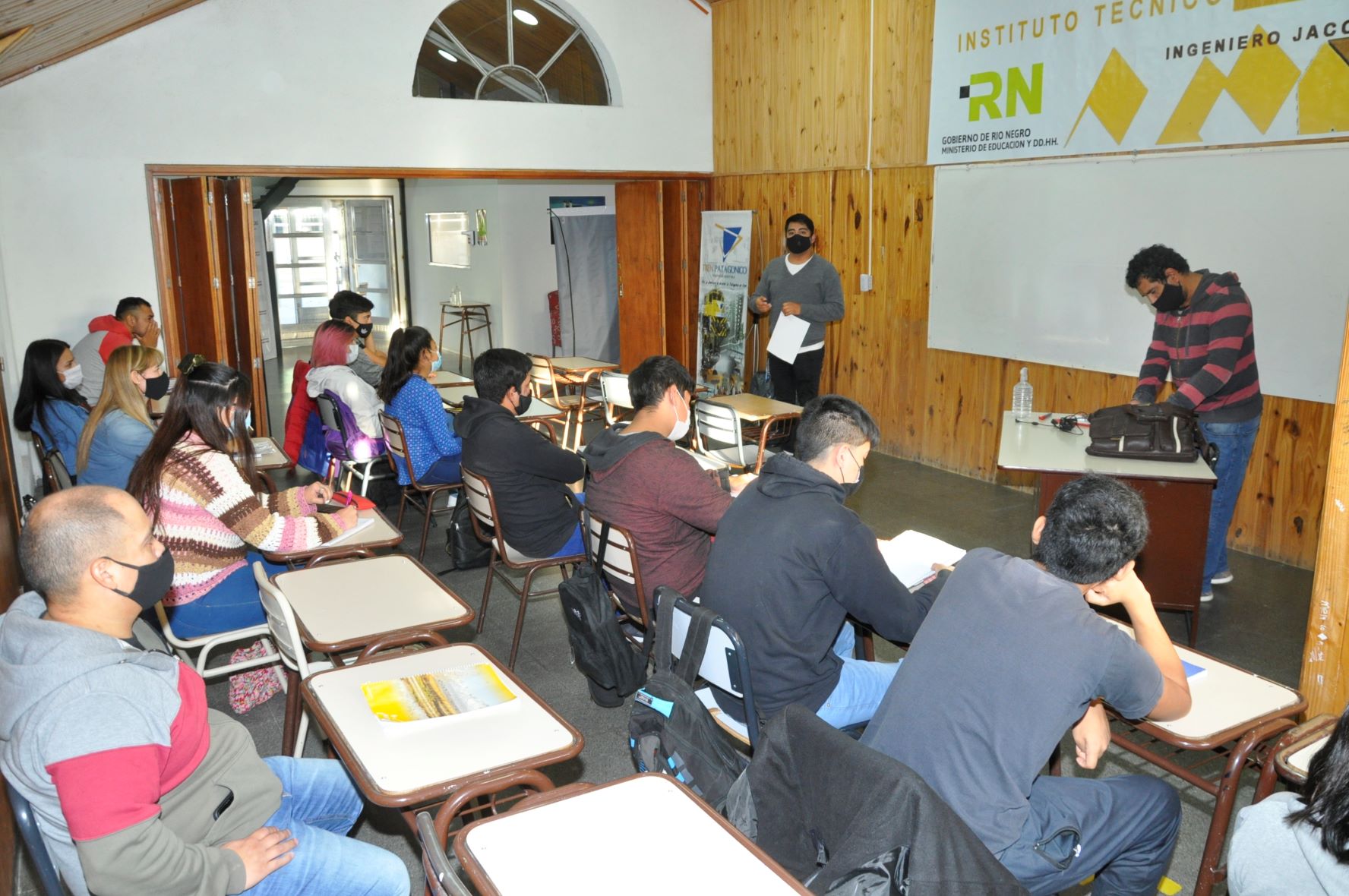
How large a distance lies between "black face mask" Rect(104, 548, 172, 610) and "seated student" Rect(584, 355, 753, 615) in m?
1.54

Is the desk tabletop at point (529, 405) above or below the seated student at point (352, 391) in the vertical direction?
below

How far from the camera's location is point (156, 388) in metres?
4.93

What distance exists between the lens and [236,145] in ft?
21.9

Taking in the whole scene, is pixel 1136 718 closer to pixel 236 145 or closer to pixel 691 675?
pixel 691 675

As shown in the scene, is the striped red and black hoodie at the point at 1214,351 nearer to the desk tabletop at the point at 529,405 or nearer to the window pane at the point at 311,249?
the desk tabletop at the point at 529,405

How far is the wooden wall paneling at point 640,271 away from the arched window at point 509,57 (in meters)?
1.10

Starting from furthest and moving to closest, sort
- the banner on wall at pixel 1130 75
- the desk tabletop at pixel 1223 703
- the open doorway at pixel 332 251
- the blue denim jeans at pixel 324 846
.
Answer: the open doorway at pixel 332 251 → the banner on wall at pixel 1130 75 → the desk tabletop at pixel 1223 703 → the blue denim jeans at pixel 324 846

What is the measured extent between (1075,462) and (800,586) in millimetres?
2071

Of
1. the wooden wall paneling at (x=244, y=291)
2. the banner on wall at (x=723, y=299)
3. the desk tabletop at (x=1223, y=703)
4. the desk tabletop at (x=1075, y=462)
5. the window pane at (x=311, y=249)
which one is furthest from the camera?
the window pane at (x=311, y=249)

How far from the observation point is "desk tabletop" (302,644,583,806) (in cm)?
182

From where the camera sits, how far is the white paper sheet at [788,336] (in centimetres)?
669

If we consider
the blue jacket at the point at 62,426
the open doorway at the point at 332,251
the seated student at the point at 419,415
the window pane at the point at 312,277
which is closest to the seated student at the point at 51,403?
the blue jacket at the point at 62,426

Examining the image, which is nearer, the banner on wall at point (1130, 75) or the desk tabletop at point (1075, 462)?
the desk tabletop at point (1075, 462)

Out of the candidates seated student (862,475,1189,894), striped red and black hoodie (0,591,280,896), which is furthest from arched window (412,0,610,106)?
seated student (862,475,1189,894)
